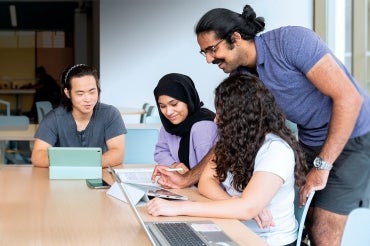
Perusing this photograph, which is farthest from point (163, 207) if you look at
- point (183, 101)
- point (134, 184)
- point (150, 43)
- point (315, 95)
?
point (150, 43)

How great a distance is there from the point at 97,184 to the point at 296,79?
837 mm

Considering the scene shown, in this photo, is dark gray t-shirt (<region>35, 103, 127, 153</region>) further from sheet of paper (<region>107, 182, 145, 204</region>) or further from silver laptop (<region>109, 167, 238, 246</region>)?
silver laptop (<region>109, 167, 238, 246</region>)

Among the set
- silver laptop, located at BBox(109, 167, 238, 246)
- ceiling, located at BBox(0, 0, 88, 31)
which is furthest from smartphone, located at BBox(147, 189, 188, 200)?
ceiling, located at BBox(0, 0, 88, 31)

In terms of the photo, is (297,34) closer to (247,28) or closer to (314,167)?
(247,28)

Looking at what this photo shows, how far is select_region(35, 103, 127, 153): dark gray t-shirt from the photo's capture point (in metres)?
2.79

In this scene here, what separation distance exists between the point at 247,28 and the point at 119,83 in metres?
5.35

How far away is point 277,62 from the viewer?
2031 mm

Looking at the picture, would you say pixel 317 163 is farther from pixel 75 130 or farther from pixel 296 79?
pixel 75 130

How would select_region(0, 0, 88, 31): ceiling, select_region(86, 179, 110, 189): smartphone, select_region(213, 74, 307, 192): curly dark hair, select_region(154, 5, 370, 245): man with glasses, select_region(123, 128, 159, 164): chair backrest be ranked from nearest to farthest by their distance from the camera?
select_region(213, 74, 307, 192): curly dark hair
select_region(154, 5, 370, 245): man with glasses
select_region(86, 179, 110, 189): smartphone
select_region(123, 128, 159, 164): chair backrest
select_region(0, 0, 88, 31): ceiling

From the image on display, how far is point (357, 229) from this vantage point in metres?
1.36

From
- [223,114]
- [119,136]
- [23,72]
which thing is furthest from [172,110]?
[23,72]

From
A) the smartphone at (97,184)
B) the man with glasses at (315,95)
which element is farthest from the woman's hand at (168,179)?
the man with glasses at (315,95)

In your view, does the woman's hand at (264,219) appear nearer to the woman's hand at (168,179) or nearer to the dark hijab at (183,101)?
the woman's hand at (168,179)

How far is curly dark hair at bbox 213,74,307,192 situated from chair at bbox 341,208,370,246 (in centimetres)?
47
